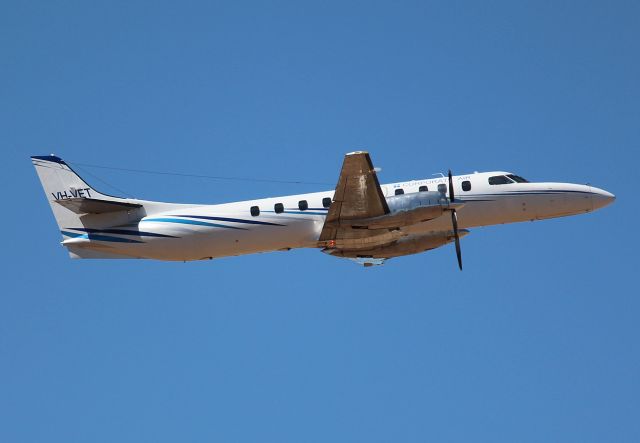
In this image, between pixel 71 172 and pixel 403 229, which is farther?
pixel 71 172

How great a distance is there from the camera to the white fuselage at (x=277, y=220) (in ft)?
106

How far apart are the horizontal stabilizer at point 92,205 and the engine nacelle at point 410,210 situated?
8.55 metres

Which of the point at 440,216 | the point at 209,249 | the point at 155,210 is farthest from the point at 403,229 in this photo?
the point at 155,210

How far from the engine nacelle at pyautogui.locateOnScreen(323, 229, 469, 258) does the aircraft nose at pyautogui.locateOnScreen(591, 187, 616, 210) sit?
5.26 m

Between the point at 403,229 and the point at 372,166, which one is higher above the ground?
the point at 372,166

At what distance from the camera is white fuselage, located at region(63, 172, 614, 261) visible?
32.3 metres

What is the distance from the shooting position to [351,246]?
107ft

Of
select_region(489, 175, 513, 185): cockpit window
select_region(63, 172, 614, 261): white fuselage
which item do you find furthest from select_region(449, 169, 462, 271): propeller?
select_region(489, 175, 513, 185): cockpit window

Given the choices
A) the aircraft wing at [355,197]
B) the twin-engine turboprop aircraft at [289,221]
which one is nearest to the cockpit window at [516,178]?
the twin-engine turboprop aircraft at [289,221]

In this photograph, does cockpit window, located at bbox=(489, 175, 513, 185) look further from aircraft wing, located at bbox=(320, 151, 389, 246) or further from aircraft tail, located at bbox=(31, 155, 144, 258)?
aircraft tail, located at bbox=(31, 155, 144, 258)

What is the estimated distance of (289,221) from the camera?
106 ft

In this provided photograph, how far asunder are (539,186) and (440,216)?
474cm

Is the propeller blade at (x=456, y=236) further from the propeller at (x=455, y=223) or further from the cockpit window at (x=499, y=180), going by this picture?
the cockpit window at (x=499, y=180)

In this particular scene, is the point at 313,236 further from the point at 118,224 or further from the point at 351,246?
the point at 118,224
